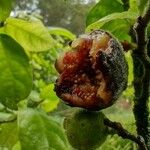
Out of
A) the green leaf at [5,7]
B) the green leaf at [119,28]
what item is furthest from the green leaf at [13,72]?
the green leaf at [119,28]

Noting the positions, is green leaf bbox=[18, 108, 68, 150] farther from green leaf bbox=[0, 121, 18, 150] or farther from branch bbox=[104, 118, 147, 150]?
green leaf bbox=[0, 121, 18, 150]

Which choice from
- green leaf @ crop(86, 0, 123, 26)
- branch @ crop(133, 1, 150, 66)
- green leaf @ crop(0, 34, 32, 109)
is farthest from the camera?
green leaf @ crop(86, 0, 123, 26)

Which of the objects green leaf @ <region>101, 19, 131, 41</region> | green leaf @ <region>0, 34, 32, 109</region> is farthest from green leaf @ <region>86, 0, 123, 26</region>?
green leaf @ <region>0, 34, 32, 109</region>

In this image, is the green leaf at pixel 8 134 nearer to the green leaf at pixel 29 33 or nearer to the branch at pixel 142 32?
the green leaf at pixel 29 33

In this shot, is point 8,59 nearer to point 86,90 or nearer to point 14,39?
point 14,39

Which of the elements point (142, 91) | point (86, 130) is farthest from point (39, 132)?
point (142, 91)

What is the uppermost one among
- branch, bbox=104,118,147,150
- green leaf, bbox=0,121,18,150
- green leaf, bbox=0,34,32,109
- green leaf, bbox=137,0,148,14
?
green leaf, bbox=137,0,148,14
